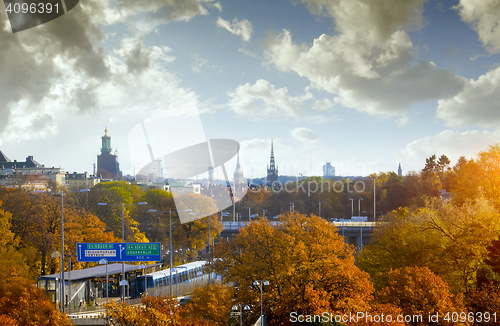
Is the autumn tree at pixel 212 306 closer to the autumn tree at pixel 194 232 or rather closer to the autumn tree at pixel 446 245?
the autumn tree at pixel 446 245

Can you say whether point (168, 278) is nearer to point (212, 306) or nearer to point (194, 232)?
point (194, 232)

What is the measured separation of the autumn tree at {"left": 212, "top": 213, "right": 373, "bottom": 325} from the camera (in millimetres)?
28641

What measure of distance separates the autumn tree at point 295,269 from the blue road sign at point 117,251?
20.1ft

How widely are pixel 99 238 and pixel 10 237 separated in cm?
986

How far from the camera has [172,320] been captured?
849 inches

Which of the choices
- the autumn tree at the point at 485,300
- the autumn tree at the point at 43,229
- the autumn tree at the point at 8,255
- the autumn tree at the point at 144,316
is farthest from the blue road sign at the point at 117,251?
the autumn tree at the point at 485,300

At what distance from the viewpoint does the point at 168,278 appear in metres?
48.3

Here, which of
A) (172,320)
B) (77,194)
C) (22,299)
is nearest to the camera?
(172,320)

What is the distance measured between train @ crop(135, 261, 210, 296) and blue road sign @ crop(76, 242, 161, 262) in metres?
6.07

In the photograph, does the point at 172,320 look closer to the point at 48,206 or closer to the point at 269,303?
the point at 269,303

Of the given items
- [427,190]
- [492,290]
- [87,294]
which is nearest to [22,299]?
[87,294]

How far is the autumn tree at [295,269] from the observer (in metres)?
Answer: 28.6

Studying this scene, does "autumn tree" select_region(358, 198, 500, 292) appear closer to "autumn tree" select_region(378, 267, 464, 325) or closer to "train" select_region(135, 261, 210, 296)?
"autumn tree" select_region(378, 267, 464, 325)

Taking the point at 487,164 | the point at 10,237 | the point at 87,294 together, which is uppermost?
the point at 487,164
